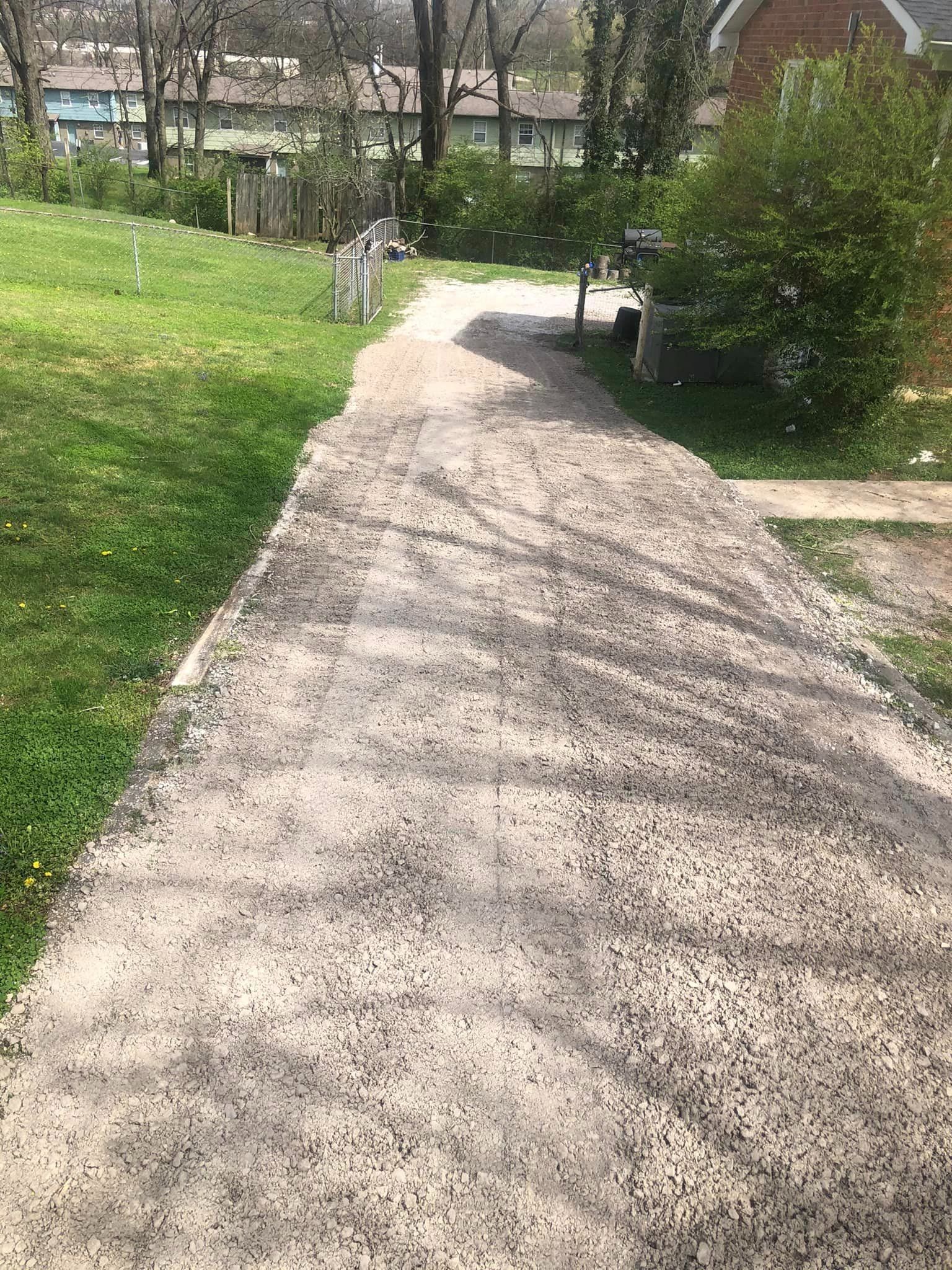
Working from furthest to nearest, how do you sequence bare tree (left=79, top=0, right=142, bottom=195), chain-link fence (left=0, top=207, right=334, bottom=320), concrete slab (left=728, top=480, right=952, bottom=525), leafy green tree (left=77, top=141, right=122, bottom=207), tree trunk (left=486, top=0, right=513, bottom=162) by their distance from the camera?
bare tree (left=79, top=0, right=142, bottom=195) < tree trunk (left=486, top=0, right=513, bottom=162) < leafy green tree (left=77, top=141, right=122, bottom=207) < chain-link fence (left=0, top=207, right=334, bottom=320) < concrete slab (left=728, top=480, right=952, bottom=525)

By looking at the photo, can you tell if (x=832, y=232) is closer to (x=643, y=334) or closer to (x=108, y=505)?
(x=643, y=334)

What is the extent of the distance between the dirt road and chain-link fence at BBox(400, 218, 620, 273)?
24844 millimetres

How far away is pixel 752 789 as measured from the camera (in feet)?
15.5

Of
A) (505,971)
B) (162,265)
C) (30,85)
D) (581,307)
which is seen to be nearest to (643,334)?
(581,307)

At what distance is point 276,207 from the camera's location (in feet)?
87.9

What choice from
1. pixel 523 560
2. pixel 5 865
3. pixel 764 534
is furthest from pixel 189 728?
pixel 764 534

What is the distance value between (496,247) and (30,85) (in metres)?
15.7

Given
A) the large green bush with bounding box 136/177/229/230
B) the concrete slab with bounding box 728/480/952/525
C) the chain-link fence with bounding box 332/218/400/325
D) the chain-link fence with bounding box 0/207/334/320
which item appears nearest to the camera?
the concrete slab with bounding box 728/480/952/525

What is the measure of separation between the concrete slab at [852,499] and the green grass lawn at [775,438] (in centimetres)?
20

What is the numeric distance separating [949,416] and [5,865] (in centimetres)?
1082

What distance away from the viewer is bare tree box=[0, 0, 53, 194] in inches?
1089

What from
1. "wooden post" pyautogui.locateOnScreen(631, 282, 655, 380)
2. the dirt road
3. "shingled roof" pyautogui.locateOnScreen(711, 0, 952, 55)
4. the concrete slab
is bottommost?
the dirt road

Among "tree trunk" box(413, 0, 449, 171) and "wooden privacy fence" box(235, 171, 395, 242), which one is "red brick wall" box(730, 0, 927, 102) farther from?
"tree trunk" box(413, 0, 449, 171)

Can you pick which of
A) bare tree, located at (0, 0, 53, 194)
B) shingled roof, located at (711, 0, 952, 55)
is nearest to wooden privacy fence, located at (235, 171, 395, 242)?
bare tree, located at (0, 0, 53, 194)
